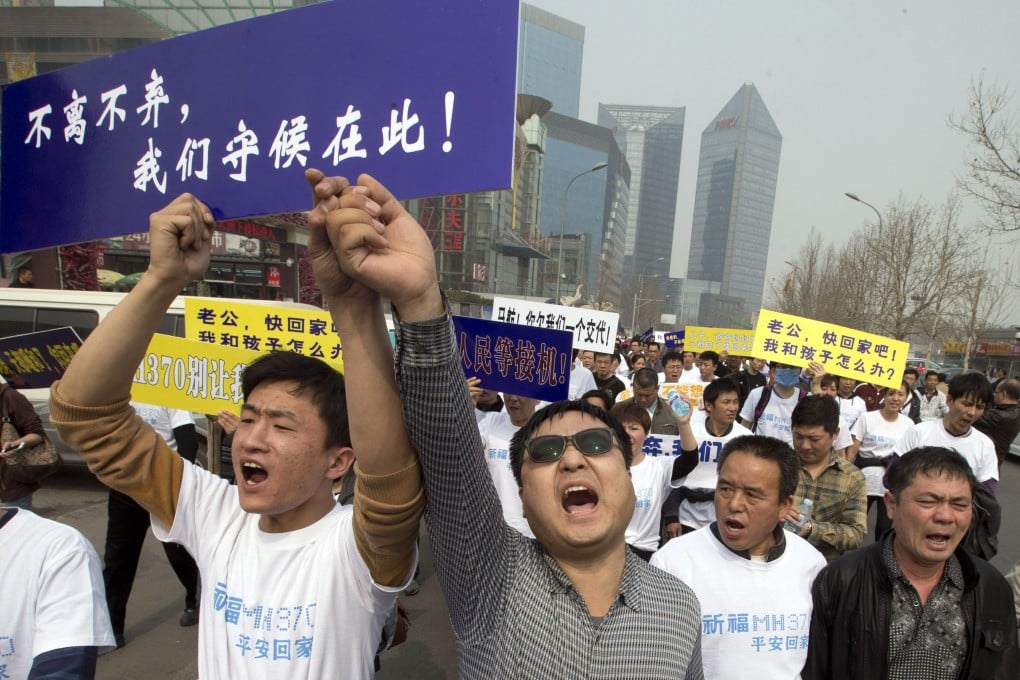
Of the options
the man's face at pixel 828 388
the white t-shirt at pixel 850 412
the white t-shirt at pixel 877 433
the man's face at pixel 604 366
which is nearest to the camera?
the white t-shirt at pixel 877 433

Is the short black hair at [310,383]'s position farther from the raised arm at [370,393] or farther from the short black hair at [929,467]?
the short black hair at [929,467]

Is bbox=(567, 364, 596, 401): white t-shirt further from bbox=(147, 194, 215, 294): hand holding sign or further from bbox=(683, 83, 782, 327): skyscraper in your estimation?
bbox=(683, 83, 782, 327): skyscraper

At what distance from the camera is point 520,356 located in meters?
3.34

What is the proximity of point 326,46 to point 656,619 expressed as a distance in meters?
1.59

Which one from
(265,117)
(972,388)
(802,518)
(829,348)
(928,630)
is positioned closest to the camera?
(265,117)

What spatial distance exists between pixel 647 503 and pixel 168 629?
9.78ft

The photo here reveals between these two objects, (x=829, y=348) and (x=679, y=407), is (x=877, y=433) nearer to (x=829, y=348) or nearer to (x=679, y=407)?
(x=829, y=348)

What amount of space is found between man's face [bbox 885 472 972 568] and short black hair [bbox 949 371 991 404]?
287cm

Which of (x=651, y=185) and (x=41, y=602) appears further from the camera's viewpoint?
(x=651, y=185)

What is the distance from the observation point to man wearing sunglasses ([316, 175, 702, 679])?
1002 mm

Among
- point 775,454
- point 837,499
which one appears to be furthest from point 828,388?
point 775,454

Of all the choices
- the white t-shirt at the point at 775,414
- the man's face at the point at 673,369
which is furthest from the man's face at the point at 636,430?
the man's face at the point at 673,369

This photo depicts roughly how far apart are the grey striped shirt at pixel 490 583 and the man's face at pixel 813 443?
2057mm

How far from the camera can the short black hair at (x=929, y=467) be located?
6.49 ft
